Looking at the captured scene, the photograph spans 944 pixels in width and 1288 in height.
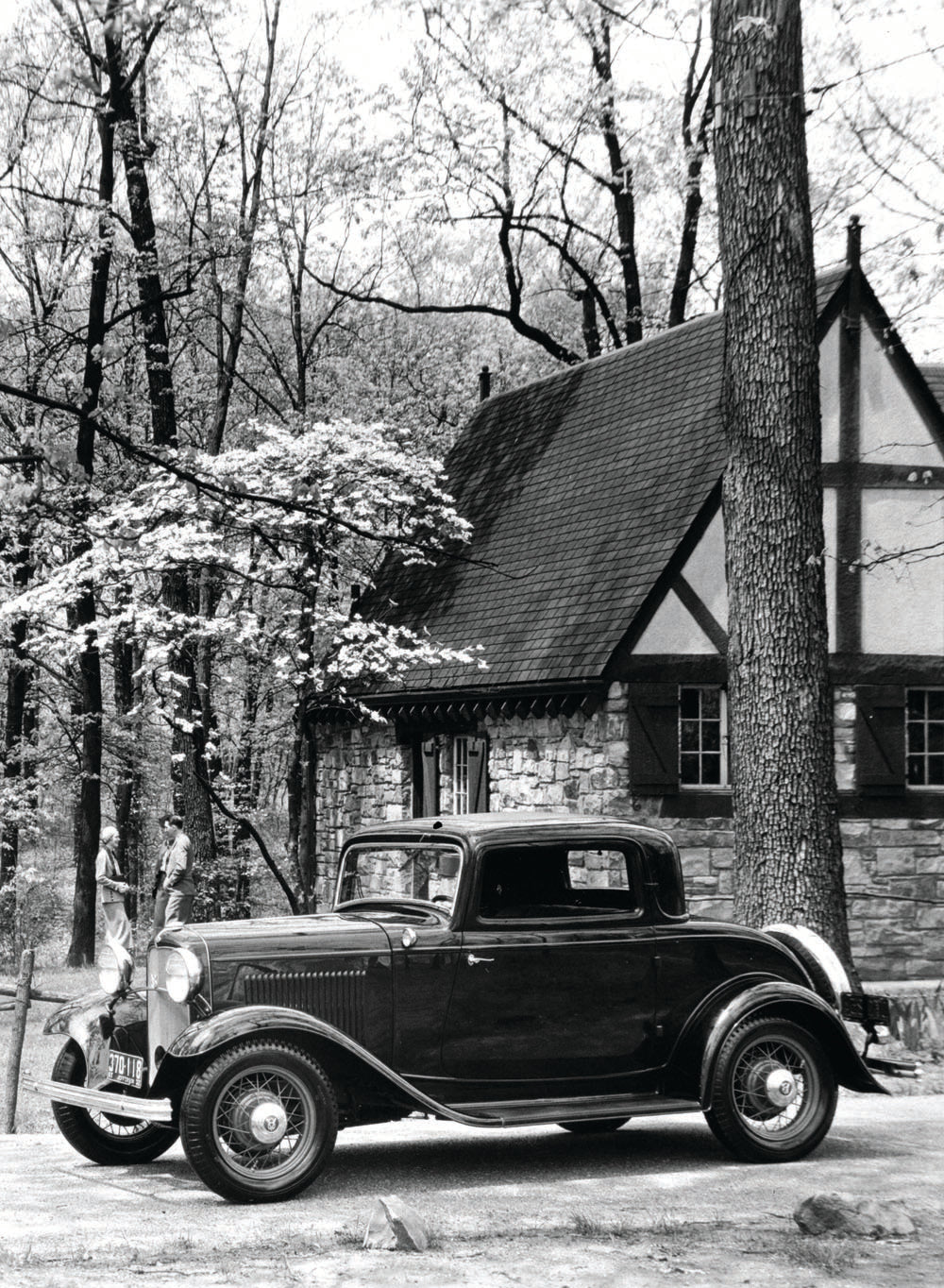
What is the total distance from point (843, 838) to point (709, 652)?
2.48m

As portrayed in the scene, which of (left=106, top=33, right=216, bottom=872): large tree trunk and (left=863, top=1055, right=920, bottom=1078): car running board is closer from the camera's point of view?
(left=863, top=1055, right=920, bottom=1078): car running board

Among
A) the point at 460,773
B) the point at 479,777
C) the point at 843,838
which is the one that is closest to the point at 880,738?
the point at 843,838

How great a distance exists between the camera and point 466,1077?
802 cm

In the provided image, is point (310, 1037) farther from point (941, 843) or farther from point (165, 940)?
point (941, 843)

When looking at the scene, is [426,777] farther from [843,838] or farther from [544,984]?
[544,984]

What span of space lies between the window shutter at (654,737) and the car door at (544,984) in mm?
9050

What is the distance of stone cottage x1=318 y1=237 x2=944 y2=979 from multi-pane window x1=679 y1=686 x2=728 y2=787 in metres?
0.02

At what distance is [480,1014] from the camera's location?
8.03 meters

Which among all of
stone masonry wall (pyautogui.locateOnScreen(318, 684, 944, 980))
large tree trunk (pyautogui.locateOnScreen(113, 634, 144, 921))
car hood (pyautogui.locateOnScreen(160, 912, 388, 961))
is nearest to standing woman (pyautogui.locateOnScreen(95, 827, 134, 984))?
stone masonry wall (pyautogui.locateOnScreen(318, 684, 944, 980))

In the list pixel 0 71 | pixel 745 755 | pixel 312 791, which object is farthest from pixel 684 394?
pixel 0 71

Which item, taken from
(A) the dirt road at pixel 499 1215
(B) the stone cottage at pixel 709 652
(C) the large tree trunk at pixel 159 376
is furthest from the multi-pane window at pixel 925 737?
(A) the dirt road at pixel 499 1215

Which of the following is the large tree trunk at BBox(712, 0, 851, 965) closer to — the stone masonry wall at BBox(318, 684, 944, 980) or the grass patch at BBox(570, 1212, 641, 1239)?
the grass patch at BBox(570, 1212, 641, 1239)

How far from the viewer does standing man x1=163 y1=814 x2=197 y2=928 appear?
20188 mm

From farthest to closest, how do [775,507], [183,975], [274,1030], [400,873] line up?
[775,507] → [400,873] → [183,975] → [274,1030]
